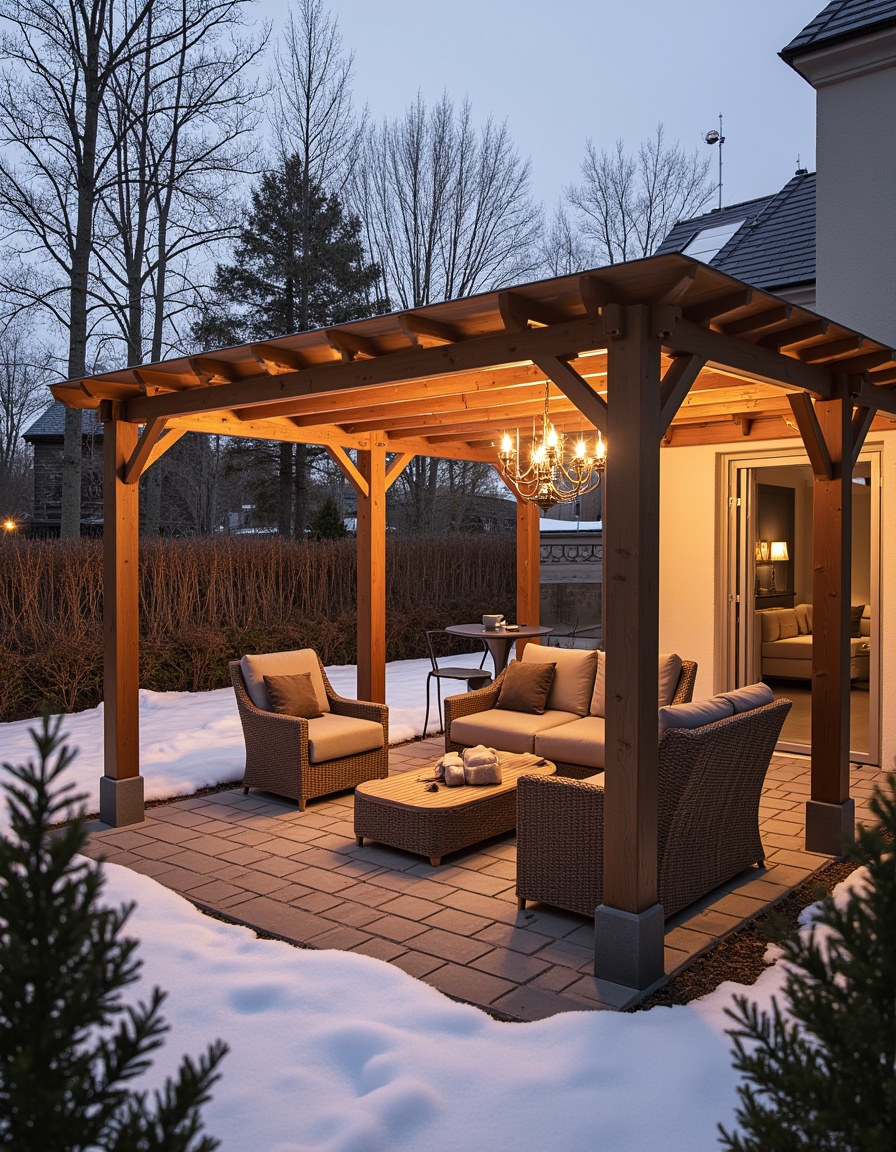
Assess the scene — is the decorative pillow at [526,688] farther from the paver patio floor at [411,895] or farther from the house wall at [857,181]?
the house wall at [857,181]

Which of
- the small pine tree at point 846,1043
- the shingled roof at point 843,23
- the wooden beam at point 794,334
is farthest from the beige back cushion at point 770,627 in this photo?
the small pine tree at point 846,1043

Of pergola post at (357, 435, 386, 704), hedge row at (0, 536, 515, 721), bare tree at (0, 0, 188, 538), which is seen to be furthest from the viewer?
bare tree at (0, 0, 188, 538)

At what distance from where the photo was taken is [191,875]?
4.83m

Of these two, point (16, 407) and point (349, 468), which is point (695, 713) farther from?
point (16, 407)

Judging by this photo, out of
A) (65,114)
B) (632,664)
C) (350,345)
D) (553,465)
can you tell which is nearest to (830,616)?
(553,465)

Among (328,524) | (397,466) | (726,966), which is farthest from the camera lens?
(328,524)

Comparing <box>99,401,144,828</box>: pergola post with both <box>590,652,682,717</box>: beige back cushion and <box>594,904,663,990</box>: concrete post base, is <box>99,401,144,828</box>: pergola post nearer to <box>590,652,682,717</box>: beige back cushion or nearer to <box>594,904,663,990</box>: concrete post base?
<box>590,652,682,717</box>: beige back cushion

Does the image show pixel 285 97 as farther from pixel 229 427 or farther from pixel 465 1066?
pixel 465 1066

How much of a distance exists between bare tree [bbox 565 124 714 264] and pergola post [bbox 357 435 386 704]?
49.3ft

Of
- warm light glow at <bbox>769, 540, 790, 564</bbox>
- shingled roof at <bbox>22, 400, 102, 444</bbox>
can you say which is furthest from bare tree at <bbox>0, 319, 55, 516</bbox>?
warm light glow at <bbox>769, 540, 790, 564</bbox>

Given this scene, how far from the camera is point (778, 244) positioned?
9.48 meters

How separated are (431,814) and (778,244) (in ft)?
24.2

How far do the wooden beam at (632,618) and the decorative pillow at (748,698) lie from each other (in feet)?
3.40

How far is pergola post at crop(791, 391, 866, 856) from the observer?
522 centimetres
